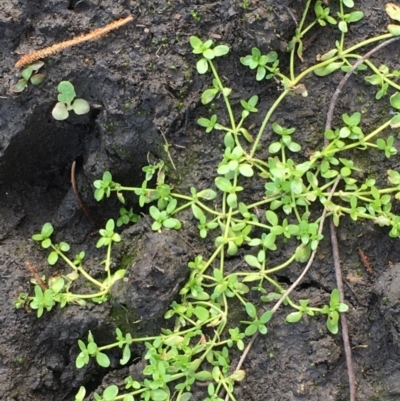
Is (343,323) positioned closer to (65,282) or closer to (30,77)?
(65,282)

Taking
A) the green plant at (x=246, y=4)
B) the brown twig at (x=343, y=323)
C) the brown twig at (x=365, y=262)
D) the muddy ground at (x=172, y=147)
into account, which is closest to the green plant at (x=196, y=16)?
the muddy ground at (x=172, y=147)

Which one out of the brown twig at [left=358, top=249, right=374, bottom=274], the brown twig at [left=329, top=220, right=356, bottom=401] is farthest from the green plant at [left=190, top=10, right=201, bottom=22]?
the brown twig at [left=358, top=249, right=374, bottom=274]

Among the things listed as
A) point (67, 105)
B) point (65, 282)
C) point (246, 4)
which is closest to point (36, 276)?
point (65, 282)

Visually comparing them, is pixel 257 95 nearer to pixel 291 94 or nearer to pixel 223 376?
pixel 291 94

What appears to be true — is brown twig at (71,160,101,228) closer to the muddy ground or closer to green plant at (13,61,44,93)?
the muddy ground

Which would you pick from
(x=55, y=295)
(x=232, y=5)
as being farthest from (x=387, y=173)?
(x=55, y=295)
